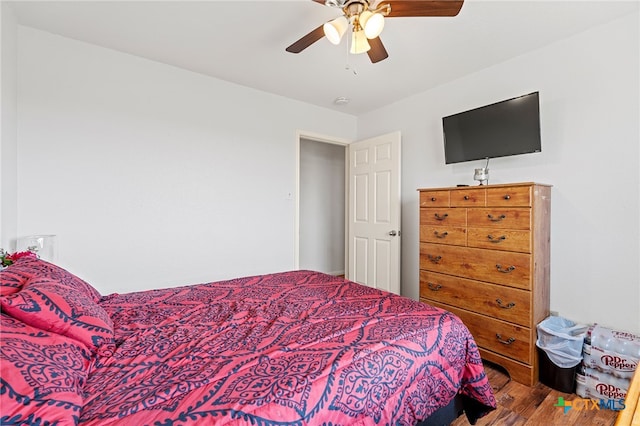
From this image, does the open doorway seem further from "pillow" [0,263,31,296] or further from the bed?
"pillow" [0,263,31,296]

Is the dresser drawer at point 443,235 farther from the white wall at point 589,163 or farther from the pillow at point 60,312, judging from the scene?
the pillow at point 60,312

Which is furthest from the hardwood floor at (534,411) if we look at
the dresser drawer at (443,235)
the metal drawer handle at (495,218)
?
the metal drawer handle at (495,218)

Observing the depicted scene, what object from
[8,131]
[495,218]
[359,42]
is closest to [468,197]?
[495,218]

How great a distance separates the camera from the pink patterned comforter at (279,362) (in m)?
0.82

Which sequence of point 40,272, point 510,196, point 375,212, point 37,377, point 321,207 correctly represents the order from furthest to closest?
point 321,207, point 375,212, point 510,196, point 40,272, point 37,377

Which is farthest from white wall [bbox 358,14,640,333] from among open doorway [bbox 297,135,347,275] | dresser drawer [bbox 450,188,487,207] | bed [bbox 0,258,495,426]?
open doorway [bbox 297,135,347,275]

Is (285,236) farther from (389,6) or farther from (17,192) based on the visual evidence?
(389,6)

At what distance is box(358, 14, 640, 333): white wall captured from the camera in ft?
6.58

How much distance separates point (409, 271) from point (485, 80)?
6.84ft

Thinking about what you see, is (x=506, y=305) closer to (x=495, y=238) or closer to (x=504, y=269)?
(x=504, y=269)

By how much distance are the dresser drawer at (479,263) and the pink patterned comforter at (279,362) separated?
972 mm

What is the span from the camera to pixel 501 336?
7.23 feet

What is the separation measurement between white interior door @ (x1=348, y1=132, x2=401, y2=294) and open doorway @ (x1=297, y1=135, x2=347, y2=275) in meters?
1.09

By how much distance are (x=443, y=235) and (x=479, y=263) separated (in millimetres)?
370
